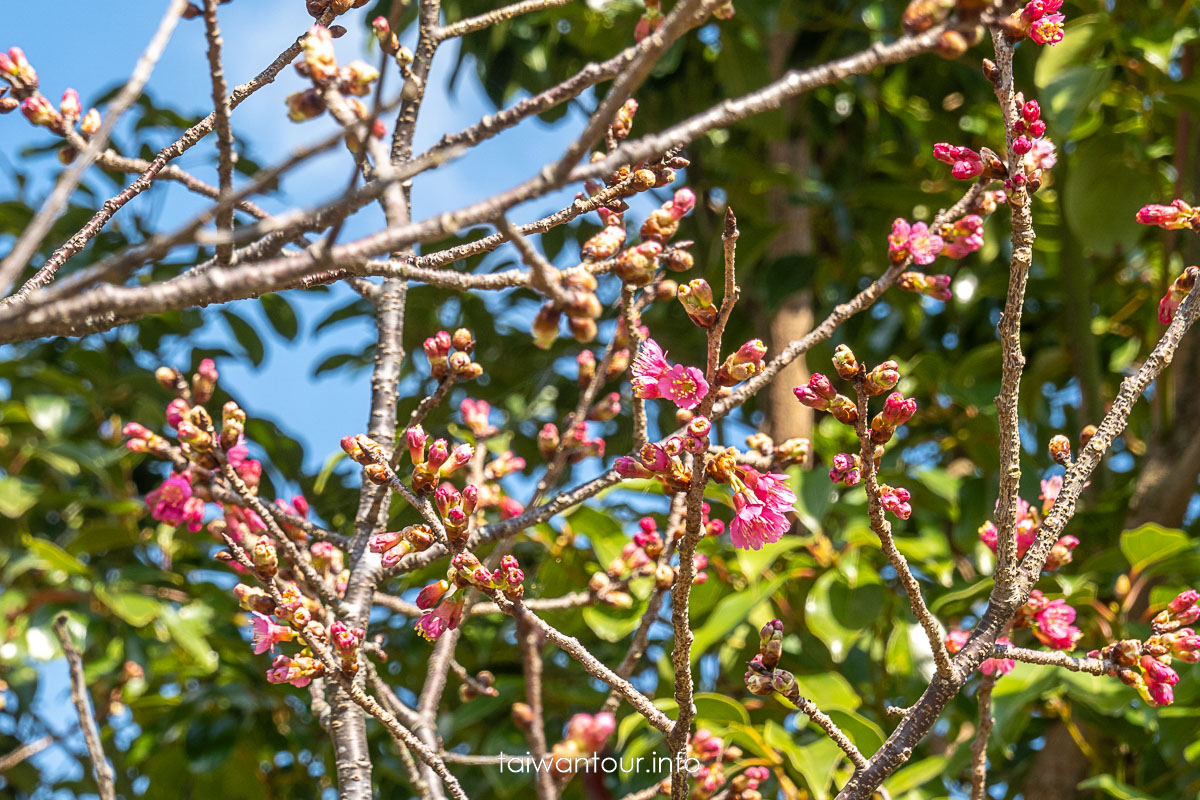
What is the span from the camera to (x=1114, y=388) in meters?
2.37

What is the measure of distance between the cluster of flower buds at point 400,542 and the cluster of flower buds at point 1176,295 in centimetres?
63

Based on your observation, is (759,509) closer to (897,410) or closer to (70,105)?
(897,410)

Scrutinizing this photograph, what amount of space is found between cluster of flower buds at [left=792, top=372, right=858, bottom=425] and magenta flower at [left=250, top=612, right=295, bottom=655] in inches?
18.4

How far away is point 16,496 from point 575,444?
143 cm

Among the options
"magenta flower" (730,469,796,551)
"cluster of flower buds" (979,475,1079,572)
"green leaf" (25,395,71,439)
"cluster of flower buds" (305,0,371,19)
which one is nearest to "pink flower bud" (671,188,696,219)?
"magenta flower" (730,469,796,551)

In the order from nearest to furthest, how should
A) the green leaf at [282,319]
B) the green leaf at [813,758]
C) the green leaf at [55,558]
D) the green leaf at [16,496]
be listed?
the green leaf at [813,758]
the green leaf at [55,558]
the green leaf at [16,496]
the green leaf at [282,319]

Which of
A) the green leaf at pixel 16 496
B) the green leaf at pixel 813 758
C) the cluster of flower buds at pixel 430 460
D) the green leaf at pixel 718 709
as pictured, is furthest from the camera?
the green leaf at pixel 16 496

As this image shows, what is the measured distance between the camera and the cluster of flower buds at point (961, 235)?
3.25ft

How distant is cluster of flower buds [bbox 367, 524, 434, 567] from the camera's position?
83cm

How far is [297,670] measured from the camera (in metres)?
0.87

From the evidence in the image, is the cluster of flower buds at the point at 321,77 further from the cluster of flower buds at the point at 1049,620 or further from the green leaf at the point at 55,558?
the green leaf at the point at 55,558

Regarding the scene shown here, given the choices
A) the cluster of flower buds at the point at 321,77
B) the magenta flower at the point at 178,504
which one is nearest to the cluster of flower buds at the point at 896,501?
the cluster of flower buds at the point at 321,77

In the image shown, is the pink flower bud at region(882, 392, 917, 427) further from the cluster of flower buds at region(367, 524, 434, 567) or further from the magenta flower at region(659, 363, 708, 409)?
the cluster of flower buds at region(367, 524, 434, 567)

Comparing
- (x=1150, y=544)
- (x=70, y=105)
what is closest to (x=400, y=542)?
(x=70, y=105)
